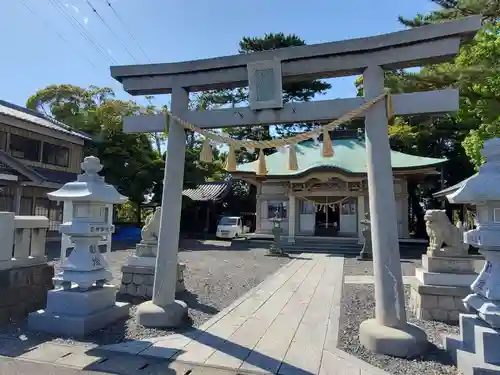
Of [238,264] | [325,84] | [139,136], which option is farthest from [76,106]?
[238,264]

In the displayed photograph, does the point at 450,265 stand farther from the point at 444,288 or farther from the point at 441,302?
the point at 441,302

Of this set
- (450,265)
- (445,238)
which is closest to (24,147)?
(445,238)

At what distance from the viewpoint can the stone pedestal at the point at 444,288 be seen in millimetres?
5152

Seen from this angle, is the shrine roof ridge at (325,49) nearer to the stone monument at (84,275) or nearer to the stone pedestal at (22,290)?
the stone monument at (84,275)

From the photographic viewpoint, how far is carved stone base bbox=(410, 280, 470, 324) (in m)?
5.12

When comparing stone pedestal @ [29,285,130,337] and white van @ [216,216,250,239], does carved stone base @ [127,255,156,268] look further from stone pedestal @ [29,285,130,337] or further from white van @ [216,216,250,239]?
white van @ [216,216,250,239]

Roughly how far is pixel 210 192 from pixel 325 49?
65.0 ft

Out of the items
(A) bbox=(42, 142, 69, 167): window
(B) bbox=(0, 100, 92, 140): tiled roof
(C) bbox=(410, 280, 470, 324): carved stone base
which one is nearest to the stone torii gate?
(C) bbox=(410, 280, 470, 324): carved stone base

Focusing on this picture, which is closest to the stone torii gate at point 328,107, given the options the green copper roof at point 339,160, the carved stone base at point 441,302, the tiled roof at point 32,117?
the carved stone base at point 441,302

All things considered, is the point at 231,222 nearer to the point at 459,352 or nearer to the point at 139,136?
the point at 139,136

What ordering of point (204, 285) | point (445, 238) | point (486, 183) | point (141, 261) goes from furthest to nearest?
point (204, 285) → point (141, 261) → point (445, 238) → point (486, 183)

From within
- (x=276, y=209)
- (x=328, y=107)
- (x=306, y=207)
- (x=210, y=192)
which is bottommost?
(x=276, y=209)

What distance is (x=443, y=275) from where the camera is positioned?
5293mm

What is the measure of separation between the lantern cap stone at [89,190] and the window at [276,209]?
13.8 metres
